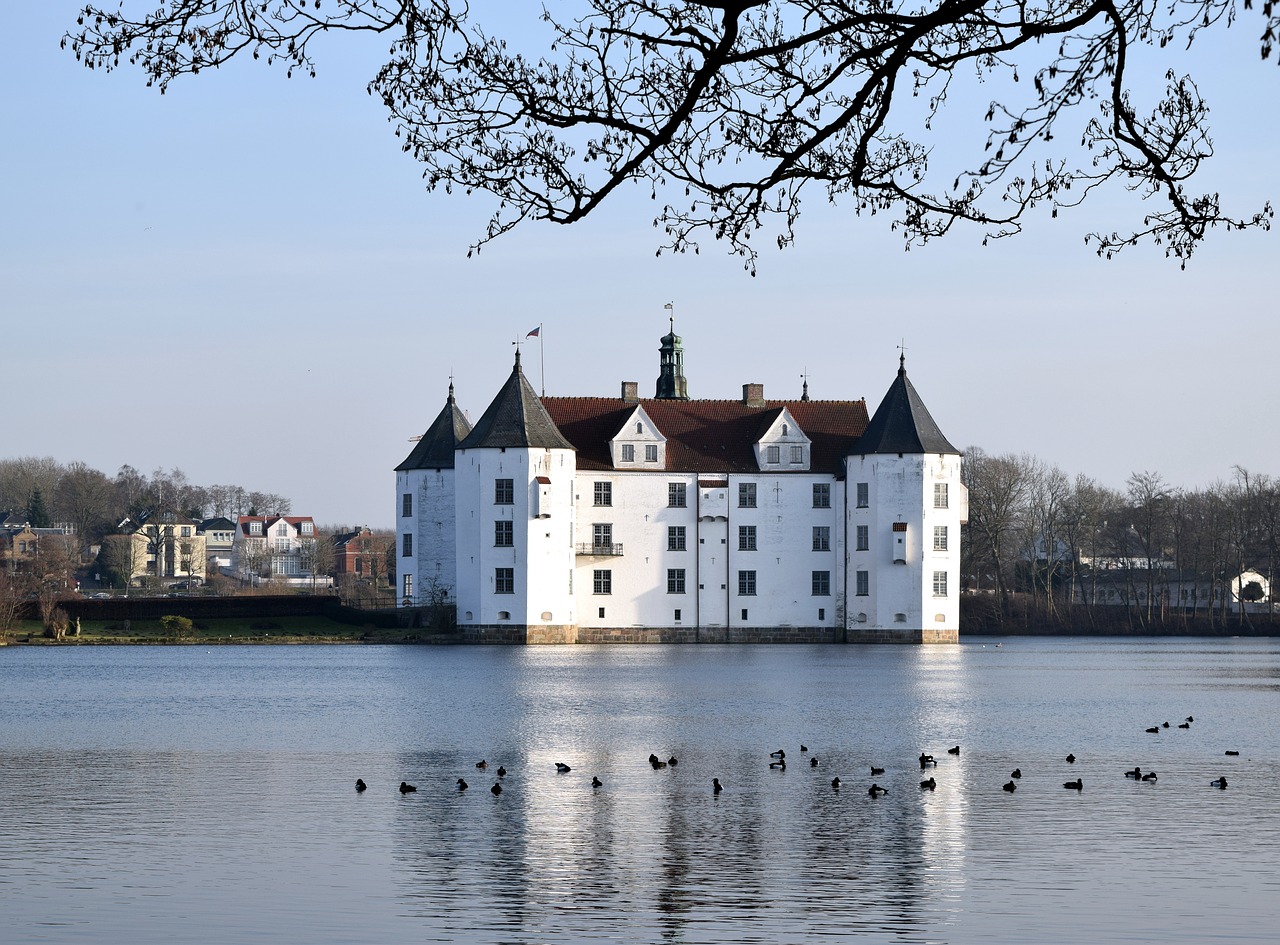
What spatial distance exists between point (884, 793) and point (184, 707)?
20.5 meters

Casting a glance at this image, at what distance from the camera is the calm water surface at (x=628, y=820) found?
14617 mm

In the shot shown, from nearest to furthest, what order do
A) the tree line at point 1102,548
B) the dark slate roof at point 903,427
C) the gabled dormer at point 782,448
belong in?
the dark slate roof at point 903,427 → the gabled dormer at point 782,448 → the tree line at point 1102,548

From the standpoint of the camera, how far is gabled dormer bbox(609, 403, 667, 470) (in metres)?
77.5

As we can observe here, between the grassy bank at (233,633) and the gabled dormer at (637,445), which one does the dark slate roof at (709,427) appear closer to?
the gabled dormer at (637,445)

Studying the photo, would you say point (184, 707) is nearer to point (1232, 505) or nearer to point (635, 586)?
point (635, 586)

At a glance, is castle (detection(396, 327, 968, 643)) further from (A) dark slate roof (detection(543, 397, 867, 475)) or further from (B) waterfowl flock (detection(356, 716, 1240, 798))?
(B) waterfowl flock (detection(356, 716, 1240, 798))

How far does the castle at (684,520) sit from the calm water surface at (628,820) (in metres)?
30.4

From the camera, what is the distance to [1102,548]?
119m

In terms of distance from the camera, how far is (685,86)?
9.48 metres

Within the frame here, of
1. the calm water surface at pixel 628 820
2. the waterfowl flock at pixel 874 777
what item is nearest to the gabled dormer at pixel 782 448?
the calm water surface at pixel 628 820

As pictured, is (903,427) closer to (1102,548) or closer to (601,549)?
(601,549)

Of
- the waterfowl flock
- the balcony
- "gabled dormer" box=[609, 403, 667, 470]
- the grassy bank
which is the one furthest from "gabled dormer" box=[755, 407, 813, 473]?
the waterfowl flock

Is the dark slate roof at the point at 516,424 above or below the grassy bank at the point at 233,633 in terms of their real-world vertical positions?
above

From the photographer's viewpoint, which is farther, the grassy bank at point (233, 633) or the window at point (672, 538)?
the window at point (672, 538)
